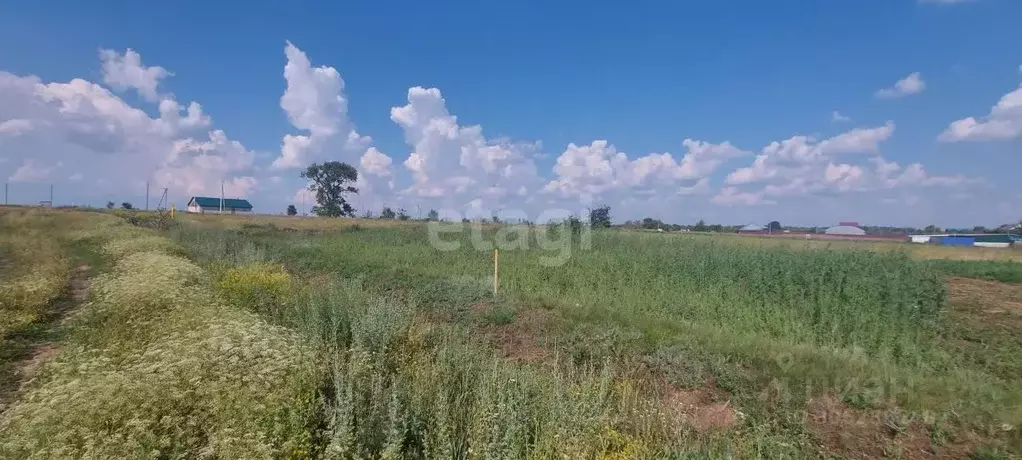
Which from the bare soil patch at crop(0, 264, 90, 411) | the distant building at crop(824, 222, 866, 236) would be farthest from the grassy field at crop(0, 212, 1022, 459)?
the distant building at crop(824, 222, 866, 236)

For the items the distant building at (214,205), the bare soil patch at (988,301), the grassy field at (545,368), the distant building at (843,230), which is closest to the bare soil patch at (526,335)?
the grassy field at (545,368)

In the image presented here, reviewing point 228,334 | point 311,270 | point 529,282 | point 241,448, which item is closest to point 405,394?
point 241,448

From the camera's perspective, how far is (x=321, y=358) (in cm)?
468

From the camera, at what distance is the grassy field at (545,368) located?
3.46 metres

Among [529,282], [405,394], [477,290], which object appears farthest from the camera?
[529,282]

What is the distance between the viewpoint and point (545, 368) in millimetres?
6238

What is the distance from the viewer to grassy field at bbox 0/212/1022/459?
11.4 feet

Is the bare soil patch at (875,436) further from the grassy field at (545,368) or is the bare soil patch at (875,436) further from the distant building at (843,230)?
the distant building at (843,230)

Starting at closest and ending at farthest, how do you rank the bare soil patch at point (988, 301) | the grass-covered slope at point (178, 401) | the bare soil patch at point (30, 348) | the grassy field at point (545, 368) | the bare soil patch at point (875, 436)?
the grass-covered slope at point (178, 401) → the grassy field at point (545, 368) → the bare soil patch at point (875, 436) → the bare soil patch at point (30, 348) → the bare soil patch at point (988, 301)

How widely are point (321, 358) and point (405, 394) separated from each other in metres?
1.08

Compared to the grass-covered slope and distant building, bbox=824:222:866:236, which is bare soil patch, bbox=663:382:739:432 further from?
distant building, bbox=824:222:866:236

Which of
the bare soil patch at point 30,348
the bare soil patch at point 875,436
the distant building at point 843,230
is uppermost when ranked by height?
→ the distant building at point 843,230

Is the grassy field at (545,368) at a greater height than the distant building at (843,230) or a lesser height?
lesser

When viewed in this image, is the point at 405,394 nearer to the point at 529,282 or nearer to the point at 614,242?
the point at 529,282
